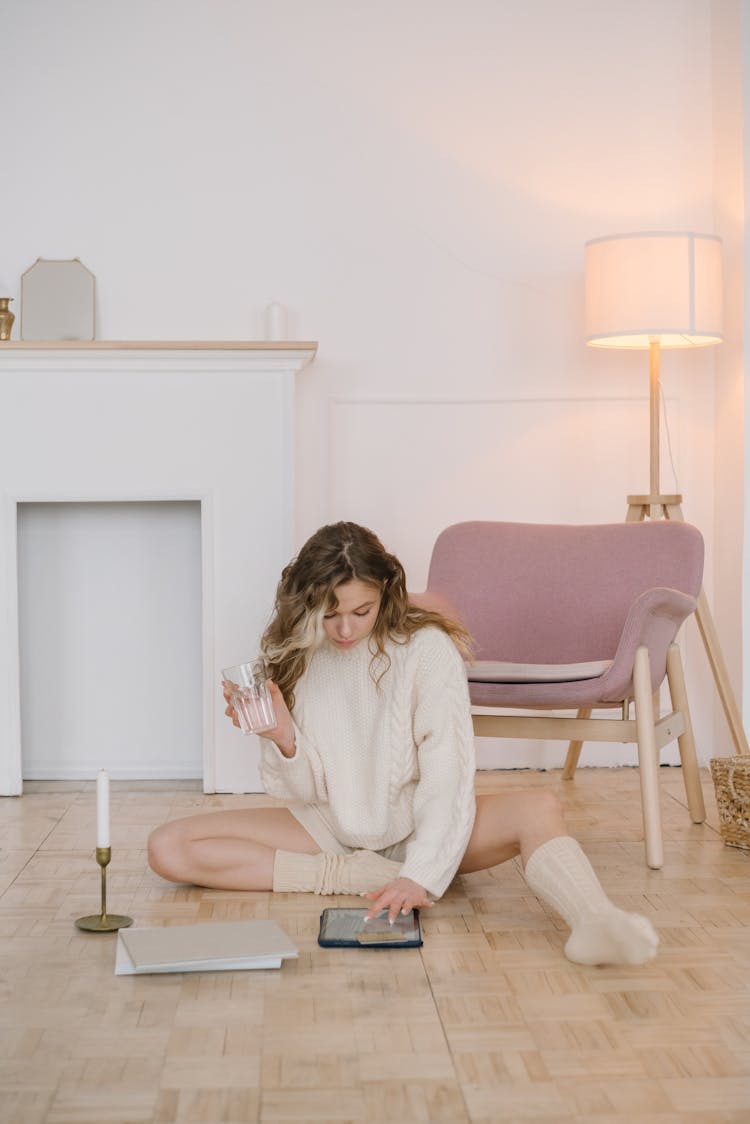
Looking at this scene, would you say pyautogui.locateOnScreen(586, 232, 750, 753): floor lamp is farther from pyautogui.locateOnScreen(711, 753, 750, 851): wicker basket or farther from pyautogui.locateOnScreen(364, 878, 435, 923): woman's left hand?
pyautogui.locateOnScreen(364, 878, 435, 923): woman's left hand

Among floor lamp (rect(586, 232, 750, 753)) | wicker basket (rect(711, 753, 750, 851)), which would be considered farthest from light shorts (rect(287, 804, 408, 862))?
floor lamp (rect(586, 232, 750, 753))

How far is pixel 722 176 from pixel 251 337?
4.81 ft

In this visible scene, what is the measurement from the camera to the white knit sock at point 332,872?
2416 mm

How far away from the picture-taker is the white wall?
3.75 m

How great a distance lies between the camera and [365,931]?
7.09 feet

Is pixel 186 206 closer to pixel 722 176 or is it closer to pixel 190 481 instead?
pixel 190 481

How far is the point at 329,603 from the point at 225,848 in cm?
→ 52

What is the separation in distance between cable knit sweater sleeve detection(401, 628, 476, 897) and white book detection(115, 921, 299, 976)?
0.27m

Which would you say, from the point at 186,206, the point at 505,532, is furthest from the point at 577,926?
the point at 186,206

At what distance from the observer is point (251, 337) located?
3791mm

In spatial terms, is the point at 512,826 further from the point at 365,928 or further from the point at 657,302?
the point at 657,302

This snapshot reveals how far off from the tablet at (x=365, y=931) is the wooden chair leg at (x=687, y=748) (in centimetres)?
107

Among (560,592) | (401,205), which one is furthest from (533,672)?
(401,205)

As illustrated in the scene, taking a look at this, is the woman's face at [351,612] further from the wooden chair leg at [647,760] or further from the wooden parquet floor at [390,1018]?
the wooden chair leg at [647,760]
